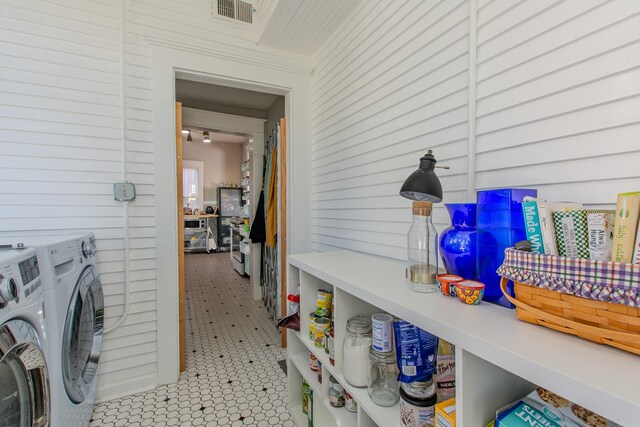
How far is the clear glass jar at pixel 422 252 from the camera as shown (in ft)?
3.25

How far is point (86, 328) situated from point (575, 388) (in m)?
2.09

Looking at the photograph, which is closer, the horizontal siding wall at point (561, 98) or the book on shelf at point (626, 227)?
the book on shelf at point (626, 227)

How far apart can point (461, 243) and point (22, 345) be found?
1.44 meters

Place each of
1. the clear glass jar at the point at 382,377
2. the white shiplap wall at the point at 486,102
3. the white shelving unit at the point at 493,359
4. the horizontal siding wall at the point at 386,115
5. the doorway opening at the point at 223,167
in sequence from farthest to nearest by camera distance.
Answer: the doorway opening at the point at 223,167 → the horizontal siding wall at the point at 386,115 → the clear glass jar at the point at 382,377 → the white shiplap wall at the point at 486,102 → the white shelving unit at the point at 493,359

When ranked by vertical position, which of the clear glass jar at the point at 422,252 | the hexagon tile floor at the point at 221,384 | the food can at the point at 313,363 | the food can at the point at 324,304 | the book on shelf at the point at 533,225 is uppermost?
the book on shelf at the point at 533,225

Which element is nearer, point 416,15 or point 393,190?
point 416,15

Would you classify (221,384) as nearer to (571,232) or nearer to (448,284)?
(448,284)

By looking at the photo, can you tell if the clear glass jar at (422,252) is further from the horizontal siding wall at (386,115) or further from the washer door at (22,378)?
the washer door at (22,378)

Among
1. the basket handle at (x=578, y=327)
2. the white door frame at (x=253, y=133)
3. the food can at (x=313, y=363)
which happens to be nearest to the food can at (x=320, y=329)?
the food can at (x=313, y=363)

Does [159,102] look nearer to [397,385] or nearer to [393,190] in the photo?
[393,190]

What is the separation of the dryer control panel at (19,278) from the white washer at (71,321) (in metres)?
0.08

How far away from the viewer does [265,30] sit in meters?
2.22

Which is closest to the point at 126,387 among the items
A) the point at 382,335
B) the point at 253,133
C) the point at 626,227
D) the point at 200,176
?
the point at 382,335

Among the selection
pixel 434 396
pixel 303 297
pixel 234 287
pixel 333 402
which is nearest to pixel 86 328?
pixel 303 297
